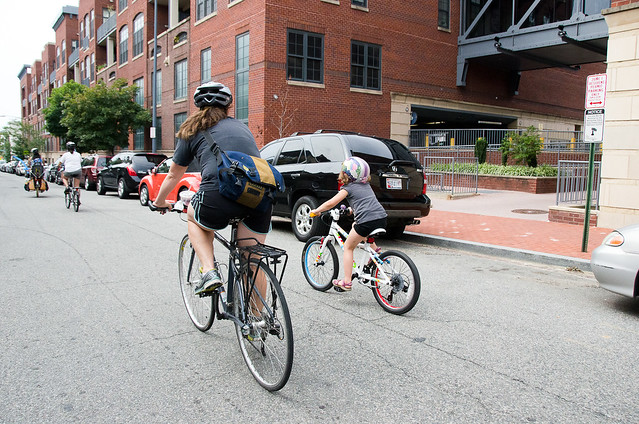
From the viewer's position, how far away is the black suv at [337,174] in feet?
28.6

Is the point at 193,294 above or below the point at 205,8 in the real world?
below

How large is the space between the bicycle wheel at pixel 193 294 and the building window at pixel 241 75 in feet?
60.2

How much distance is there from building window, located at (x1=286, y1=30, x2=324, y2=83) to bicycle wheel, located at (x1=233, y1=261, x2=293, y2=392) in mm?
19032

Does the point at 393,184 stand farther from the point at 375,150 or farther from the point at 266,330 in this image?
the point at 266,330

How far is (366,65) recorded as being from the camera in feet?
77.4

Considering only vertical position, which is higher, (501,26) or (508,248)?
(501,26)

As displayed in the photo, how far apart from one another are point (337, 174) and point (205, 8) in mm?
20454

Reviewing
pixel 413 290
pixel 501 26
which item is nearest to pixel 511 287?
pixel 413 290

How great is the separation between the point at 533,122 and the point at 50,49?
6258cm

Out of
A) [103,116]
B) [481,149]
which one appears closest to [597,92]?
[481,149]

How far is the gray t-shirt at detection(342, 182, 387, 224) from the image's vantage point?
5.29 meters

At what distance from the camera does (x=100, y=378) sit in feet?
11.4

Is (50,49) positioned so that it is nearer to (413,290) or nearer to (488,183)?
(488,183)

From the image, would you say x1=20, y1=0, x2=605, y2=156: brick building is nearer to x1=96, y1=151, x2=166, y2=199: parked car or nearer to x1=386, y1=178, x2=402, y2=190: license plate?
x1=96, y1=151, x2=166, y2=199: parked car
